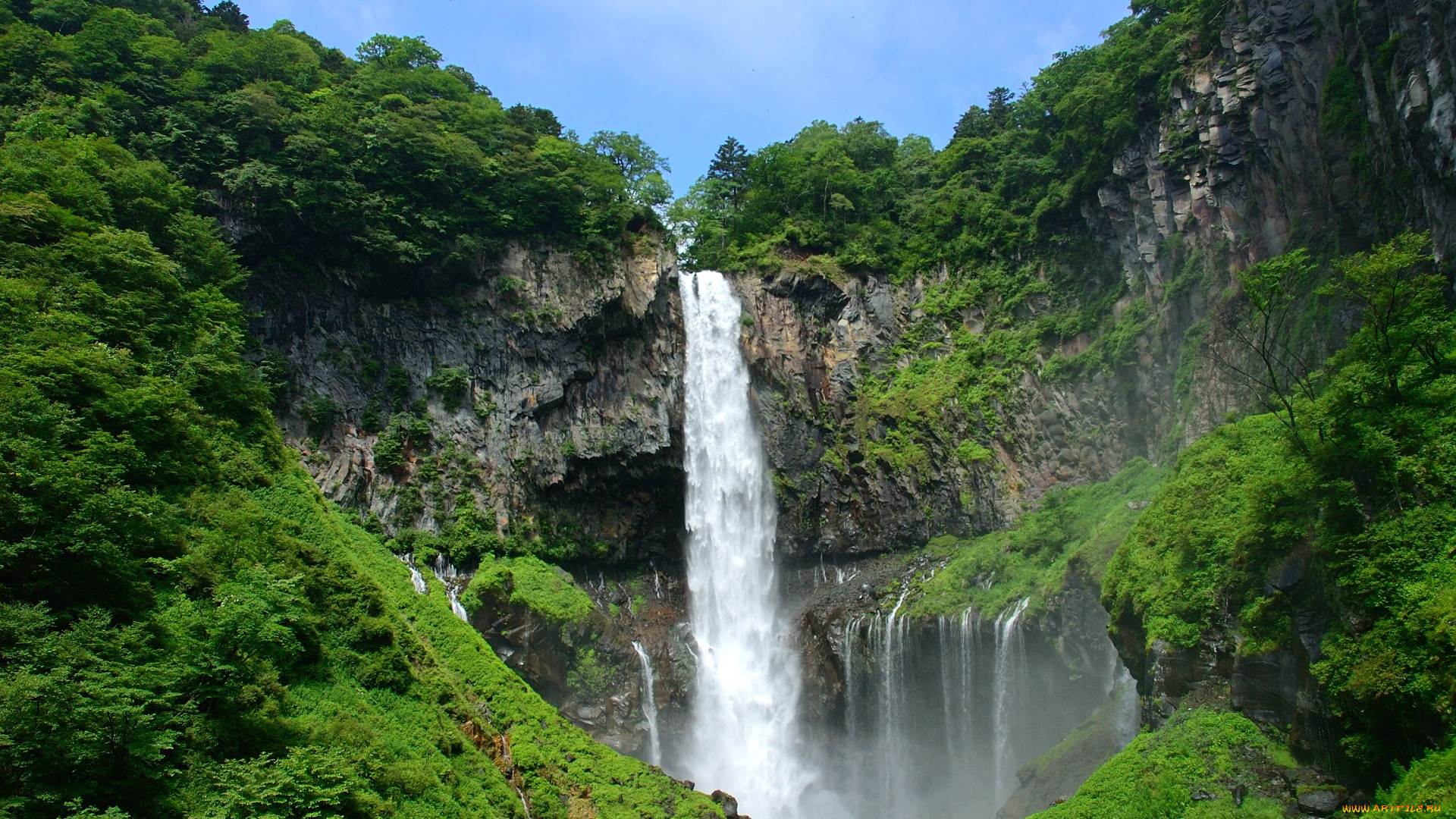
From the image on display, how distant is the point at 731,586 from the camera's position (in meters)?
31.5

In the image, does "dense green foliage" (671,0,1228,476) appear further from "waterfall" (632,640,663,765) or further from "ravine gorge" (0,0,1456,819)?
"waterfall" (632,640,663,765)

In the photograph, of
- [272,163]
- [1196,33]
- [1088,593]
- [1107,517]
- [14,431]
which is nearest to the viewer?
[14,431]

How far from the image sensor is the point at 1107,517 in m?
24.0

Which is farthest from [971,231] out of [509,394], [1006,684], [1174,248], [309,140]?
[309,140]

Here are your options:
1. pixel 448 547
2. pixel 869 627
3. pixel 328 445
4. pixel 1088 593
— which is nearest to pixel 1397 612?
pixel 1088 593

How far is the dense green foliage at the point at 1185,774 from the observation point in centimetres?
1393

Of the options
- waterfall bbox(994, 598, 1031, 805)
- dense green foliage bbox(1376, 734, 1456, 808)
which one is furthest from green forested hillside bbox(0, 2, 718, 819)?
dense green foliage bbox(1376, 734, 1456, 808)

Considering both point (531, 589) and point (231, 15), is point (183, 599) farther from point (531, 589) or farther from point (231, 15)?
point (231, 15)

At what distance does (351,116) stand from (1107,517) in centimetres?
2986

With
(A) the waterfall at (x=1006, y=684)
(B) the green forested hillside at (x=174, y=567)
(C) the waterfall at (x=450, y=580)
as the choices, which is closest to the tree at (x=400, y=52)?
(B) the green forested hillside at (x=174, y=567)

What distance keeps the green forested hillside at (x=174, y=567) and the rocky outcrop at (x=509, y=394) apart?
4759mm

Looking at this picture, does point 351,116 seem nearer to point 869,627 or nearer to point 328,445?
point 328,445

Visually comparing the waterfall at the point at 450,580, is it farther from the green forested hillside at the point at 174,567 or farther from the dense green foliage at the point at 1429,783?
the dense green foliage at the point at 1429,783

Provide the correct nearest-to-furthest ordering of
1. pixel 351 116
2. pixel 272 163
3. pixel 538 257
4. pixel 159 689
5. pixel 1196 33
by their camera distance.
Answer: pixel 159 689, pixel 1196 33, pixel 272 163, pixel 351 116, pixel 538 257
